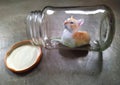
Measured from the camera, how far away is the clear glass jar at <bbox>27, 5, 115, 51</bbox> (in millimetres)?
697

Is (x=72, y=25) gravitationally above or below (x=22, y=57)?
above

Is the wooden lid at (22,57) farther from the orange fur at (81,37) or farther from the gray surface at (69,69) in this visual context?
the orange fur at (81,37)

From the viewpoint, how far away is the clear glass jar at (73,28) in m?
0.70

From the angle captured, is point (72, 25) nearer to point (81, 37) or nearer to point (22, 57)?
point (81, 37)

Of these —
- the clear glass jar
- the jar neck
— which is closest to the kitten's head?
the clear glass jar

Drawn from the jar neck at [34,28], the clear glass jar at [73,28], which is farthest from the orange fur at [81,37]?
the jar neck at [34,28]

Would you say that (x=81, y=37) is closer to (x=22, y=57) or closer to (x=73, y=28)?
(x=73, y=28)

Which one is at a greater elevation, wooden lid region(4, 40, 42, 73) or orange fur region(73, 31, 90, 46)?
orange fur region(73, 31, 90, 46)

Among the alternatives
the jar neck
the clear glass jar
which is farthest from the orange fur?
the jar neck

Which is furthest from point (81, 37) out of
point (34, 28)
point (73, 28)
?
point (34, 28)

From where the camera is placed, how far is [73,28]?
0.69 metres

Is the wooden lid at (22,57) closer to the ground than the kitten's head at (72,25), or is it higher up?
closer to the ground

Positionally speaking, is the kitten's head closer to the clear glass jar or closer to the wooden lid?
the clear glass jar

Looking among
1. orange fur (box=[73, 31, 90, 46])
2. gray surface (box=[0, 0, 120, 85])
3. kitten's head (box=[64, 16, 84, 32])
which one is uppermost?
kitten's head (box=[64, 16, 84, 32])
